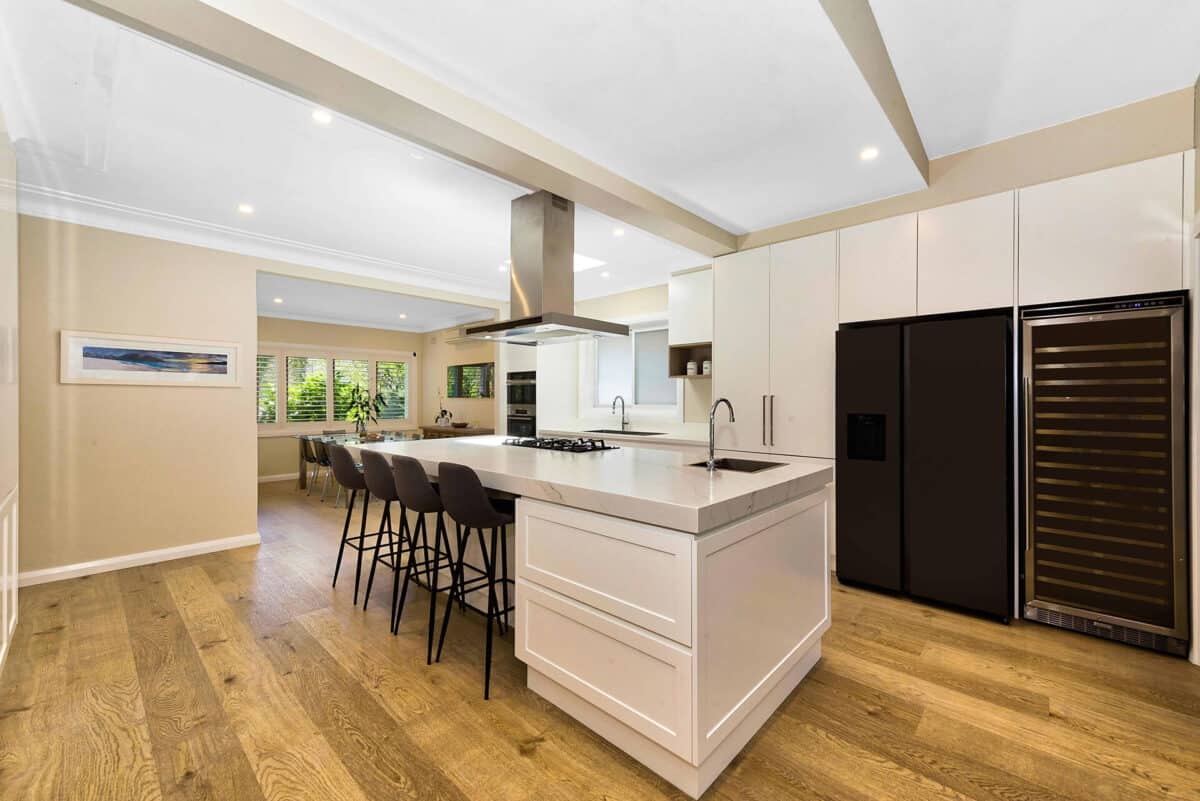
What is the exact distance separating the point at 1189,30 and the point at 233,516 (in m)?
6.49

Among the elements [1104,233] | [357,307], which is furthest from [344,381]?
[1104,233]

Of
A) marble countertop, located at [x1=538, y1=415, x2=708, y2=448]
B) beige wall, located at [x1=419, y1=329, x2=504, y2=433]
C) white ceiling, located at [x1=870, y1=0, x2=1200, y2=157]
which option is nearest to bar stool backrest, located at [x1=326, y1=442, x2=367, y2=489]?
marble countertop, located at [x1=538, y1=415, x2=708, y2=448]

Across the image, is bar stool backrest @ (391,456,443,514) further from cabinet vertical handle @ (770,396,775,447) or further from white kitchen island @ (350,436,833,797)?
cabinet vertical handle @ (770,396,775,447)

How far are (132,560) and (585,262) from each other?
4402 mm

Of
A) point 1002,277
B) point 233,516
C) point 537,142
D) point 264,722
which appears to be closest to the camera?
point 264,722

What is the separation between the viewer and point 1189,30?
208 cm

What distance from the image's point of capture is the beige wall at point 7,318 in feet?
7.23

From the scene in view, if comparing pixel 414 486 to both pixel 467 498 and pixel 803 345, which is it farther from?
pixel 803 345

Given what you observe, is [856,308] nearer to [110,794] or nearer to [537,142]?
[537,142]

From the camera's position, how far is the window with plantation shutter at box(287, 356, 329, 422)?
7.96 meters

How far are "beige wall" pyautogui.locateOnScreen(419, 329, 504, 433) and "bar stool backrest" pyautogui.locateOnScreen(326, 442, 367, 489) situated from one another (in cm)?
451

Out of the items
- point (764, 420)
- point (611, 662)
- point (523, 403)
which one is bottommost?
point (611, 662)

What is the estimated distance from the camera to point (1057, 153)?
275 cm

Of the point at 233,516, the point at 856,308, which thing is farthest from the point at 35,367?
the point at 856,308
